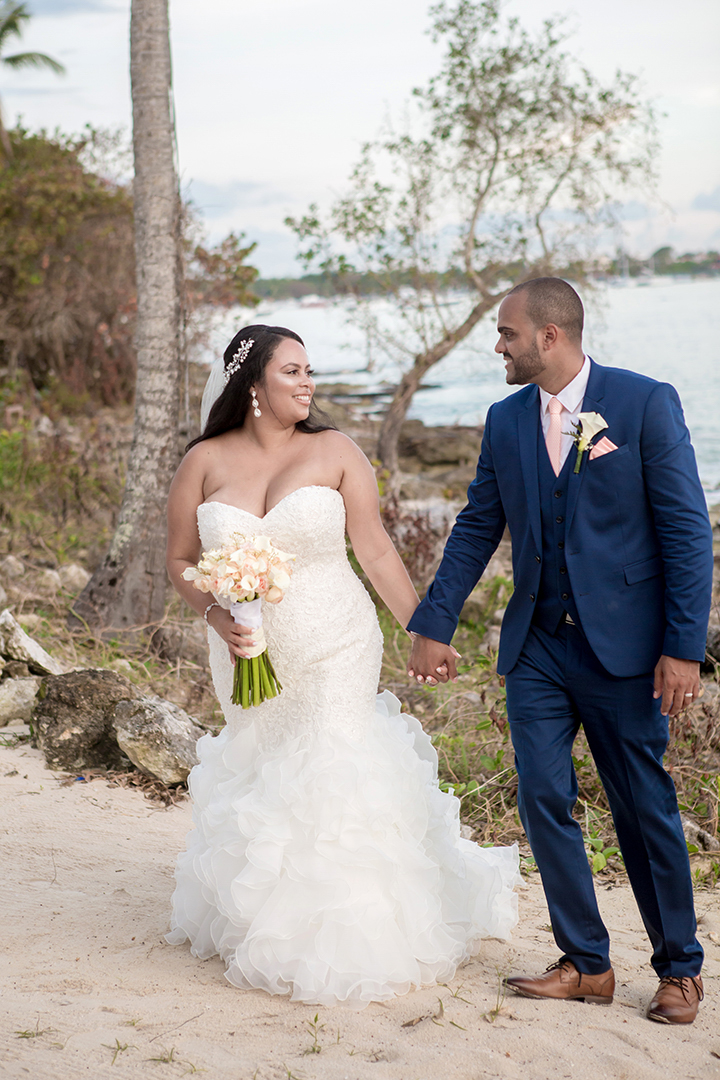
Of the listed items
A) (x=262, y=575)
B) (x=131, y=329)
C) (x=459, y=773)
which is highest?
(x=131, y=329)

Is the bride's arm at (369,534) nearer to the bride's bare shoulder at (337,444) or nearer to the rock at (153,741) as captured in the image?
the bride's bare shoulder at (337,444)

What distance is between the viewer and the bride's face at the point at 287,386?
12.0 feet

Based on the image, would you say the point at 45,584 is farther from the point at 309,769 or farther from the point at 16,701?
the point at 309,769

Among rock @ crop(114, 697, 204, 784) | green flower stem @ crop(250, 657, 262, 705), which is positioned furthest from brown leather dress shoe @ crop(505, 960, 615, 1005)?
rock @ crop(114, 697, 204, 784)

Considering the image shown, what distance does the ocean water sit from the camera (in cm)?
1440

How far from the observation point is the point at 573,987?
319 centimetres

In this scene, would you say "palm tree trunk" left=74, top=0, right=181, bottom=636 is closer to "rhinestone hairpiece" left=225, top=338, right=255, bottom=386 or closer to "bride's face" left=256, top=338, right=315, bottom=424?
"rhinestone hairpiece" left=225, top=338, right=255, bottom=386

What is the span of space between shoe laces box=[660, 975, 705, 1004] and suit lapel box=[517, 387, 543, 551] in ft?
4.65

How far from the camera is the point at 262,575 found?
10.8 feet

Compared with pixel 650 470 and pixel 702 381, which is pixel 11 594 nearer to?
pixel 650 470

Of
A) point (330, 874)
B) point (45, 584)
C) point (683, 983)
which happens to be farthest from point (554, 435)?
point (45, 584)

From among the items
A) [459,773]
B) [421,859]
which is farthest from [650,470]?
[459,773]

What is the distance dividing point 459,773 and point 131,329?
48.2 ft

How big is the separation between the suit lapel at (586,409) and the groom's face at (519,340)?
0.54 feet
